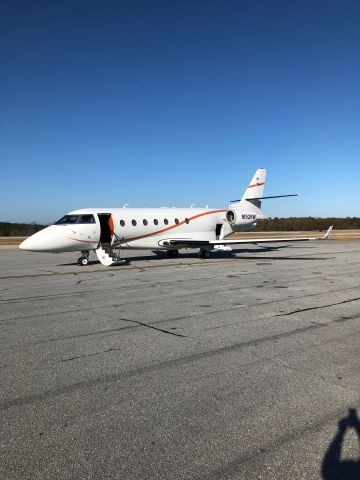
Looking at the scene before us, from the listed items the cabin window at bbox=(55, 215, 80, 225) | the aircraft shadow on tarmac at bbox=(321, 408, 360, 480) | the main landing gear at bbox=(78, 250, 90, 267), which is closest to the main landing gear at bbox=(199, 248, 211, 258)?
the main landing gear at bbox=(78, 250, 90, 267)

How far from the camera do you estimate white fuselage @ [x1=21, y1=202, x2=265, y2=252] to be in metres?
19.1

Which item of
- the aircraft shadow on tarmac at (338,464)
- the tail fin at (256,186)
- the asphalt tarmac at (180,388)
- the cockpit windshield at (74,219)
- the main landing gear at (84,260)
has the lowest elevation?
the aircraft shadow on tarmac at (338,464)

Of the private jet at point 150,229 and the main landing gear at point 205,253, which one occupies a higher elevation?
the private jet at point 150,229

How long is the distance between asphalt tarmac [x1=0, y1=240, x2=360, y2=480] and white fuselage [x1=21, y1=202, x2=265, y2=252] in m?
8.61

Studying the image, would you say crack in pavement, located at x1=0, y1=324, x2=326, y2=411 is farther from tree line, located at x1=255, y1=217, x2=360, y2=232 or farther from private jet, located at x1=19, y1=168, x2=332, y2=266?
tree line, located at x1=255, y1=217, x2=360, y2=232

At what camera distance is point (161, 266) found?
1955 cm

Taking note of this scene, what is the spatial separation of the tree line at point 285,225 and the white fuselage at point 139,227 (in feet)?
135

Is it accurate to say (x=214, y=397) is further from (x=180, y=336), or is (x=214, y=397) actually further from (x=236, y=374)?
(x=180, y=336)

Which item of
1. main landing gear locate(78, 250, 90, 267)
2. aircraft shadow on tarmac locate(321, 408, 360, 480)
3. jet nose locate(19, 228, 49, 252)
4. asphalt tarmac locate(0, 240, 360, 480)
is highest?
jet nose locate(19, 228, 49, 252)

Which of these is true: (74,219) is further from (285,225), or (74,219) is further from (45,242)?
(285,225)

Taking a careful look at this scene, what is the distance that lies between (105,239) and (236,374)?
52.9ft

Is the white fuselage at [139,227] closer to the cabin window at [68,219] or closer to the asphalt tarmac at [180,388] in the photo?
the cabin window at [68,219]

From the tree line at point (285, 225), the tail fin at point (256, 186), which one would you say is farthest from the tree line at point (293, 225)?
the tail fin at point (256, 186)

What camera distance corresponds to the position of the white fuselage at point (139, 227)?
19.1 metres
